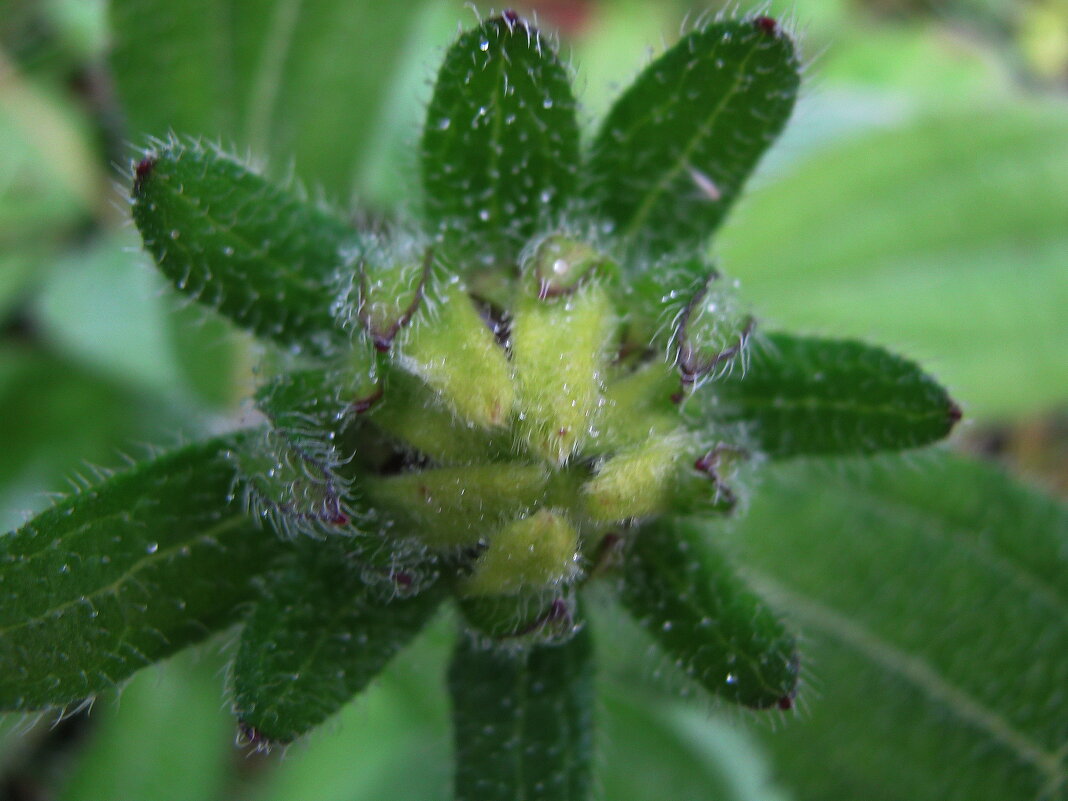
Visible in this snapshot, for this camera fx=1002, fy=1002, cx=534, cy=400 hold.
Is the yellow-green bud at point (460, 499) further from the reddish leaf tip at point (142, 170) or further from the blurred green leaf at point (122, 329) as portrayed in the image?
the blurred green leaf at point (122, 329)

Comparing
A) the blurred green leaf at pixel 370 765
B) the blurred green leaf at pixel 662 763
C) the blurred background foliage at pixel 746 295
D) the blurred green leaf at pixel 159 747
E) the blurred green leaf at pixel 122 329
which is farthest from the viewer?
the blurred green leaf at pixel 159 747

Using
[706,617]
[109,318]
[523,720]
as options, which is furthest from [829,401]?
[109,318]

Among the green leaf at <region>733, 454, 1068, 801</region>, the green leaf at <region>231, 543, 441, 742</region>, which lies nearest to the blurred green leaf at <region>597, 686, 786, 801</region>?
the green leaf at <region>733, 454, 1068, 801</region>

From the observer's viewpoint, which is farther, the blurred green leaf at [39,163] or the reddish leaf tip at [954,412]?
the blurred green leaf at [39,163]

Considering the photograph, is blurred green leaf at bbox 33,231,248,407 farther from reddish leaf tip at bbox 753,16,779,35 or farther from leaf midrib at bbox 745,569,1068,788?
reddish leaf tip at bbox 753,16,779,35

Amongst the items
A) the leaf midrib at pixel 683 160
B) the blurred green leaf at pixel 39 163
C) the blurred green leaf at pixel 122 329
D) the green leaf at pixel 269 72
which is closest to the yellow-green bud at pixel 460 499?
the leaf midrib at pixel 683 160

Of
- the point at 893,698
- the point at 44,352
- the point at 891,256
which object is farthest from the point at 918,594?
the point at 44,352

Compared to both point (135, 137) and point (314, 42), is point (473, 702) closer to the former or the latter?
point (135, 137)
